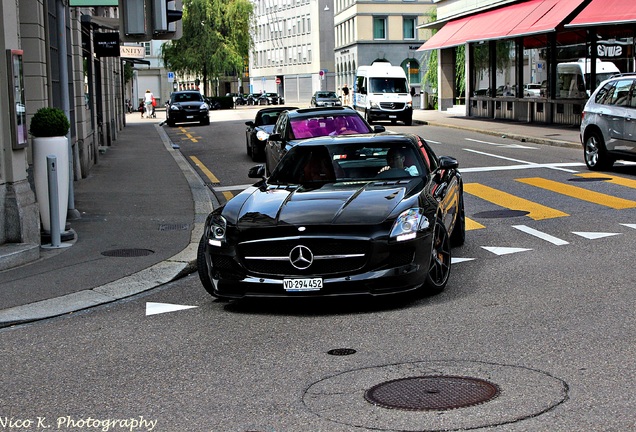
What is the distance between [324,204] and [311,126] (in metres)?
10.8

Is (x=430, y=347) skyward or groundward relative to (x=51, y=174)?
groundward

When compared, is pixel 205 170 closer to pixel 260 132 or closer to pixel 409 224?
pixel 260 132

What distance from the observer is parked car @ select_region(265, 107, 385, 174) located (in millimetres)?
19062

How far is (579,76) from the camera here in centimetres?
3691

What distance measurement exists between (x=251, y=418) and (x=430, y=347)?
1855 millimetres

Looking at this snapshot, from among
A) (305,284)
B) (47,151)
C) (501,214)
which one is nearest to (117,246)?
(47,151)

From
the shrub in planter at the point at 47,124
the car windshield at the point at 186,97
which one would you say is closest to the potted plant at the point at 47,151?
the shrub in planter at the point at 47,124

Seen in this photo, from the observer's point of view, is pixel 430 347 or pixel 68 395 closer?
pixel 68 395

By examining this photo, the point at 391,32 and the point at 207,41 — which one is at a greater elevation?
the point at 391,32

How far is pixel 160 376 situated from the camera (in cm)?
645

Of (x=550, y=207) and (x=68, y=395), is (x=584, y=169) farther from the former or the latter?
(x=68, y=395)

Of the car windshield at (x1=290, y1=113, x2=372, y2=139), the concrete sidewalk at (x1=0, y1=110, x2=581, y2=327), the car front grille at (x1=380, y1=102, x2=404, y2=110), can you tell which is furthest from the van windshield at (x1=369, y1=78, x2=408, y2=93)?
the car windshield at (x1=290, y1=113, x2=372, y2=139)

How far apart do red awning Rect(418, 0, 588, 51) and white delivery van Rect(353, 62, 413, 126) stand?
8.90 feet

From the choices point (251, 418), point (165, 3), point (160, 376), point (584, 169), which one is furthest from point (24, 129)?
point (584, 169)
